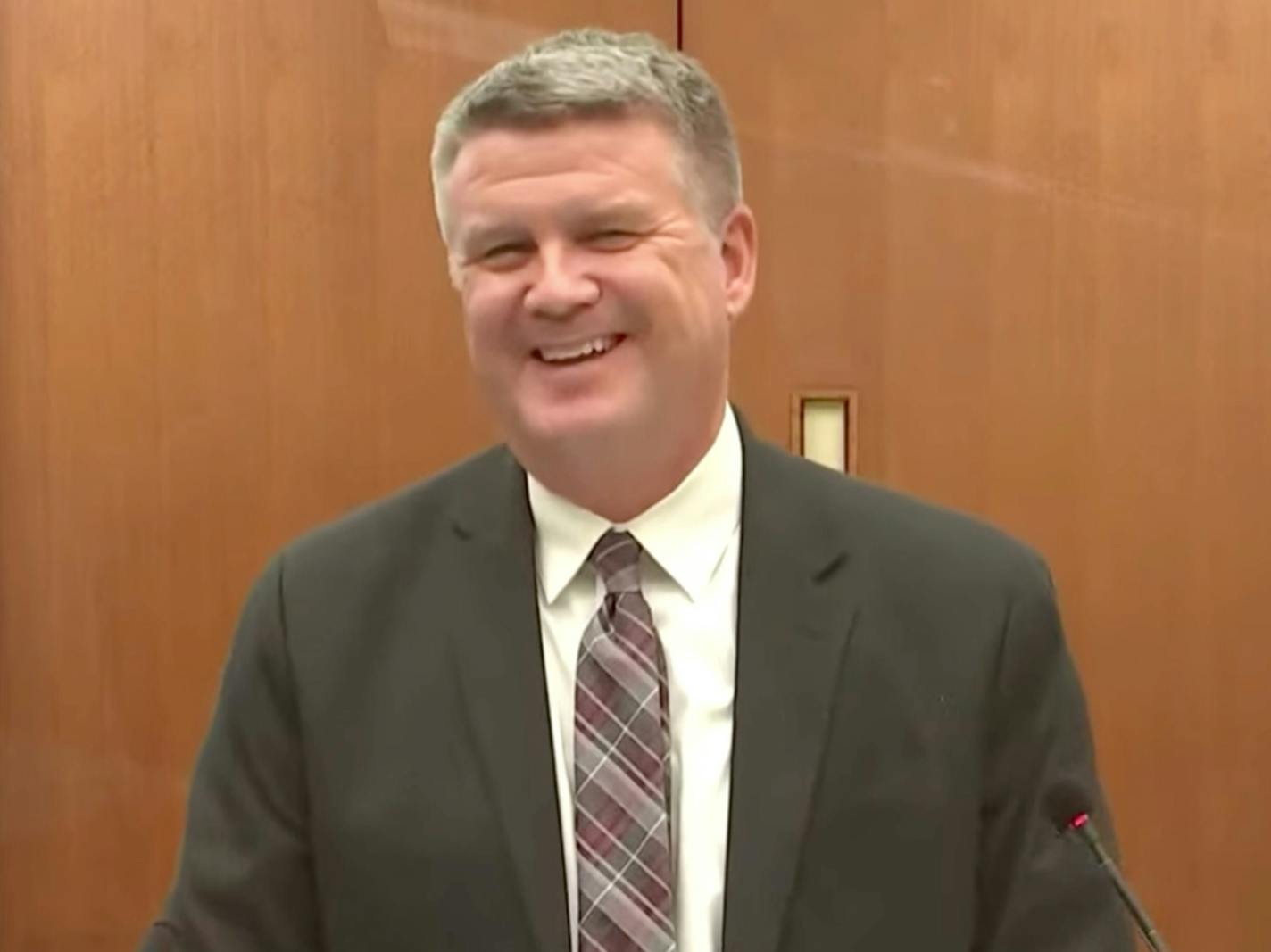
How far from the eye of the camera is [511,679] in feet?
3.69

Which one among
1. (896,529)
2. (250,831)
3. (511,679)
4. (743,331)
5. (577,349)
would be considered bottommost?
(250,831)

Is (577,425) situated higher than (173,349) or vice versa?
(173,349)

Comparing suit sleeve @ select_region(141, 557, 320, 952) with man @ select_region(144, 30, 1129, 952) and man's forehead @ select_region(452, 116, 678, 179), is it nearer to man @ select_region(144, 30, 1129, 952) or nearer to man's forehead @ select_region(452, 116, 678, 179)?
man @ select_region(144, 30, 1129, 952)

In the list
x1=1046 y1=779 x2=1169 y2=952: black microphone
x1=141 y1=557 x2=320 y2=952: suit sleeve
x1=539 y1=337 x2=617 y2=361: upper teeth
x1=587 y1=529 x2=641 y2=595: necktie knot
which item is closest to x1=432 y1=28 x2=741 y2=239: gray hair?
x1=539 y1=337 x2=617 y2=361: upper teeth

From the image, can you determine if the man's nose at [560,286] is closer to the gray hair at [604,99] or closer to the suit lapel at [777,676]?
the gray hair at [604,99]

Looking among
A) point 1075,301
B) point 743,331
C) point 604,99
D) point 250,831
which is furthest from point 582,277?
point 1075,301

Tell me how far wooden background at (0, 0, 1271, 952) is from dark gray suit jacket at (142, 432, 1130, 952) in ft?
2.63

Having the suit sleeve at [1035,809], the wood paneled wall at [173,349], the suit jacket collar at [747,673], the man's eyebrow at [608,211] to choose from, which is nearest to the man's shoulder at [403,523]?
the suit jacket collar at [747,673]

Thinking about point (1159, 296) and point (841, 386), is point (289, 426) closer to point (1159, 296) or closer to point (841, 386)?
point (841, 386)

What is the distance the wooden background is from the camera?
75.3 inches

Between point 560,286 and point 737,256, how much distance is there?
0.18m

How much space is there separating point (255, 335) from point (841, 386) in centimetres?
71

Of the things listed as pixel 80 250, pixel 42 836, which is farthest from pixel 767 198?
pixel 42 836

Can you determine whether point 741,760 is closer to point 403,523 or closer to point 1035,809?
point 1035,809
